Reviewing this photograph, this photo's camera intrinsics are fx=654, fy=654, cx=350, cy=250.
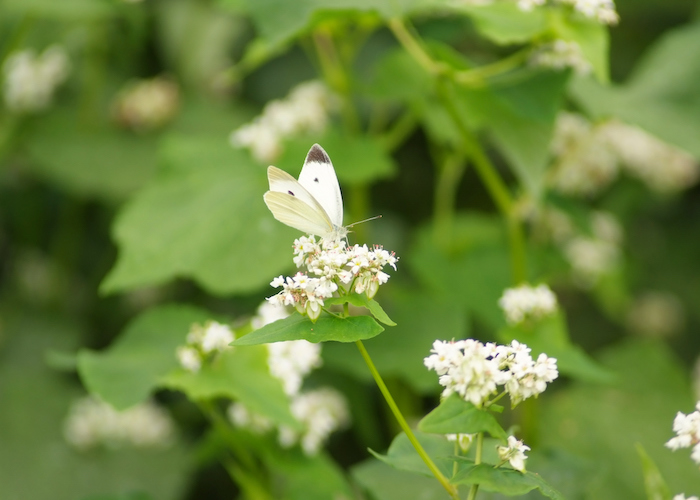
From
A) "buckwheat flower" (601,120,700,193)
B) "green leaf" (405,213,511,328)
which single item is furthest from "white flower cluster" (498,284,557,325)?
"buckwheat flower" (601,120,700,193)

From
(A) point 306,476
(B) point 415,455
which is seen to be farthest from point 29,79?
(B) point 415,455

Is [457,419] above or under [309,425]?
above

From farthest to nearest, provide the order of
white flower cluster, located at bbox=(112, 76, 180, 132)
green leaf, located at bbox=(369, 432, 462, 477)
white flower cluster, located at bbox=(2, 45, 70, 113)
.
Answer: white flower cluster, located at bbox=(112, 76, 180, 132), white flower cluster, located at bbox=(2, 45, 70, 113), green leaf, located at bbox=(369, 432, 462, 477)

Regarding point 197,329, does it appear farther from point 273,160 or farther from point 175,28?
point 175,28

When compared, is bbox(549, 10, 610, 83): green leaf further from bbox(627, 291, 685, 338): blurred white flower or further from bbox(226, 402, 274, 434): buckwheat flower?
bbox(627, 291, 685, 338): blurred white flower

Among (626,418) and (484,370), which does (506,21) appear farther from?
(626,418)

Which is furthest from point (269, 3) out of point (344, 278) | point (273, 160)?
point (344, 278)
